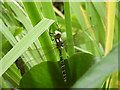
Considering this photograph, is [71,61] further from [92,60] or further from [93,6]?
[93,6]

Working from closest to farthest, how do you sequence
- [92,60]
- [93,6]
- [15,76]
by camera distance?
[92,60], [15,76], [93,6]

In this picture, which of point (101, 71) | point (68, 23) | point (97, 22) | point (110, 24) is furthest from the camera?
point (97, 22)

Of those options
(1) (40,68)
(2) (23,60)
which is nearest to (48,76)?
(1) (40,68)

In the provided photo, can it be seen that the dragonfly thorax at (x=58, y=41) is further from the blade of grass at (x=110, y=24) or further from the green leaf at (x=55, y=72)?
the blade of grass at (x=110, y=24)

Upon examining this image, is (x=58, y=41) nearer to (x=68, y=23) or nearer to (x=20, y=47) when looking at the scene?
(x=68, y=23)

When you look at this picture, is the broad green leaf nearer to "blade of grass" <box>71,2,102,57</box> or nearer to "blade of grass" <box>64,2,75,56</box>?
"blade of grass" <box>64,2,75,56</box>

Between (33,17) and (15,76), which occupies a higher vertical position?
(33,17)

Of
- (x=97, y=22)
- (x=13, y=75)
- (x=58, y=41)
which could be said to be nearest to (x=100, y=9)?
(x=97, y=22)

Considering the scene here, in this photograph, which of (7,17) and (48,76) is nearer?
(48,76)
